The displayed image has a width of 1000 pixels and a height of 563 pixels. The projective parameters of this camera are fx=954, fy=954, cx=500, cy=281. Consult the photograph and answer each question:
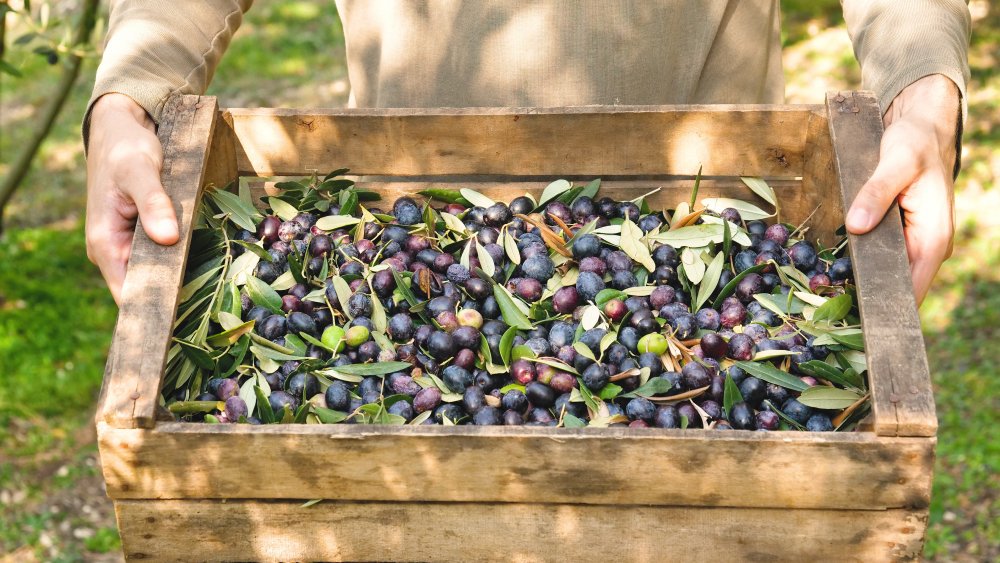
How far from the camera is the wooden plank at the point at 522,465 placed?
4.16 feet

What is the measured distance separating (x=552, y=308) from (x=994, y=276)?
3333 mm

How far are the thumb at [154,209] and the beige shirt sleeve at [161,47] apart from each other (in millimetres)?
252

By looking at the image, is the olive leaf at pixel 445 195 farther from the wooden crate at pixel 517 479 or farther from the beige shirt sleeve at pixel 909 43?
the beige shirt sleeve at pixel 909 43

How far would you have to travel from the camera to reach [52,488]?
3328 mm

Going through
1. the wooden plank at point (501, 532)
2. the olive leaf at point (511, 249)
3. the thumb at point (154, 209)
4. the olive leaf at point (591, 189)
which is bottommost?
the wooden plank at point (501, 532)

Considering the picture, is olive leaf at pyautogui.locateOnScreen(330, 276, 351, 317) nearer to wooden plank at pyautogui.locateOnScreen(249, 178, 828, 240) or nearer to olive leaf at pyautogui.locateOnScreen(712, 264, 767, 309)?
wooden plank at pyautogui.locateOnScreen(249, 178, 828, 240)

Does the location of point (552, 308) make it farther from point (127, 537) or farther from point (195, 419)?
point (127, 537)

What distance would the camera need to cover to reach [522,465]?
1301 mm

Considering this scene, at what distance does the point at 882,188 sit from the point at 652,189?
20.2 inches

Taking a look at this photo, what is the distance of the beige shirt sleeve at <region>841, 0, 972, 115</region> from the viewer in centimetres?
175

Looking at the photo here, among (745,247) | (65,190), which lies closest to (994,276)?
(745,247)

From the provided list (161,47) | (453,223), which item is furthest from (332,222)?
(161,47)

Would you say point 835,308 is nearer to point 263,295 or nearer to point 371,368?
point 371,368

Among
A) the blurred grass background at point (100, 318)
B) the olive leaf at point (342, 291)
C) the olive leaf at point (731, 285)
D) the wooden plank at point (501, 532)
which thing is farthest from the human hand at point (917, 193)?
the blurred grass background at point (100, 318)
